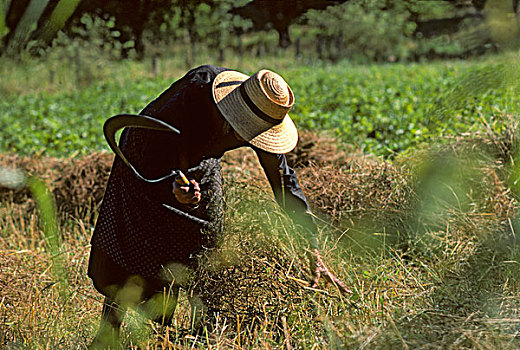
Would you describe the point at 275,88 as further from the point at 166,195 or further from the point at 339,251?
the point at 339,251

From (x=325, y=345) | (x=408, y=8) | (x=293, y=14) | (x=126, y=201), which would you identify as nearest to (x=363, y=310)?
(x=325, y=345)

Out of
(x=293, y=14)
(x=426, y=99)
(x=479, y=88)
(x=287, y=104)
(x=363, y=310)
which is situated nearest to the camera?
(x=293, y=14)

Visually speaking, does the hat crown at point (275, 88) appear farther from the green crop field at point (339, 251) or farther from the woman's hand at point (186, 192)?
the green crop field at point (339, 251)

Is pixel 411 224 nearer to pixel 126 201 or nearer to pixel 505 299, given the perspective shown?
pixel 505 299

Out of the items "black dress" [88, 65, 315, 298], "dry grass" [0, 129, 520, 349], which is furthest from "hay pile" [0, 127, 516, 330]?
"black dress" [88, 65, 315, 298]

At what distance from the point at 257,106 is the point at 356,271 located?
1.07 metres

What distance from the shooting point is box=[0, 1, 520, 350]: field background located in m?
1.81

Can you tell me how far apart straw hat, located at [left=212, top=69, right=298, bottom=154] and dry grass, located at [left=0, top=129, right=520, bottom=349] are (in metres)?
0.45

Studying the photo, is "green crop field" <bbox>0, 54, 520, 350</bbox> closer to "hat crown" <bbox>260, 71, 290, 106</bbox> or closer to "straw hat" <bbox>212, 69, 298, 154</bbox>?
"straw hat" <bbox>212, 69, 298, 154</bbox>

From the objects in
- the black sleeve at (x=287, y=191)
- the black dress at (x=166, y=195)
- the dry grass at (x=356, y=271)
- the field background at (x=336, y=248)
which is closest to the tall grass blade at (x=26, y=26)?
the field background at (x=336, y=248)

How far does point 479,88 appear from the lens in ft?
11.6

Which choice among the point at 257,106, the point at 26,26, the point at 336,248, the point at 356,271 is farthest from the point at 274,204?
the point at 26,26

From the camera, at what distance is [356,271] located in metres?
2.58

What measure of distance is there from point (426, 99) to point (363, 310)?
217 inches
